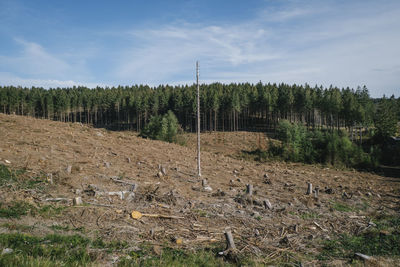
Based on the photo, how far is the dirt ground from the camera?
820cm

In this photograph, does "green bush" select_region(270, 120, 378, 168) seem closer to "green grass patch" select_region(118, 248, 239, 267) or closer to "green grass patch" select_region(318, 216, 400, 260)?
"green grass patch" select_region(318, 216, 400, 260)

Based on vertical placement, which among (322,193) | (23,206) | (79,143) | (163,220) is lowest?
(322,193)

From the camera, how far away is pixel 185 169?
18.8 metres

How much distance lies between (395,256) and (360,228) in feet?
8.41

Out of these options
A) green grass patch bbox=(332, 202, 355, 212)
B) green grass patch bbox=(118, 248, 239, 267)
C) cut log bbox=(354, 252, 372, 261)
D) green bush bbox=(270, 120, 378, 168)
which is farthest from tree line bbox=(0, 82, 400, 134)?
green grass patch bbox=(118, 248, 239, 267)

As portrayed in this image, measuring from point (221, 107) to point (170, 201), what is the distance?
249 feet

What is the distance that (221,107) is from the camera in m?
85.5

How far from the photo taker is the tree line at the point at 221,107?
72.7m

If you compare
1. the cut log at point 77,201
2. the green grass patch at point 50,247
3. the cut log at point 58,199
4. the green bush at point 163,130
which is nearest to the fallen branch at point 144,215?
the cut log at point 77,201

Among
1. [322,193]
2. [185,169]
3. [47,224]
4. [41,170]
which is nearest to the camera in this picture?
[47,224]

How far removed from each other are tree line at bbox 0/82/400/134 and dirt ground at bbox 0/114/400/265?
59220 mm

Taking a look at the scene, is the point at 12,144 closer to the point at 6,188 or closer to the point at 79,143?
the point at 79,143

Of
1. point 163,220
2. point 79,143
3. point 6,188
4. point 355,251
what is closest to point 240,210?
point 163,220

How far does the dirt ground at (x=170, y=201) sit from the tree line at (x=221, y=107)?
59220mm
